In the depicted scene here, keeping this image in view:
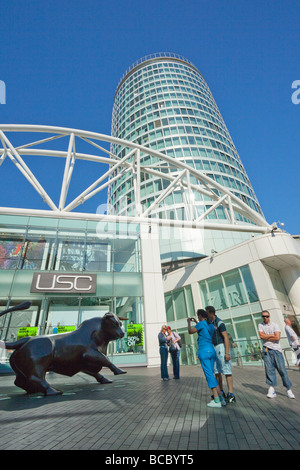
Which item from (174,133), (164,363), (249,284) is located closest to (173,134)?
(174,133)

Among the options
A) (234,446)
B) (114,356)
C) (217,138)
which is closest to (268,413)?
(234,446)

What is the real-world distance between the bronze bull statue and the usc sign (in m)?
7.48

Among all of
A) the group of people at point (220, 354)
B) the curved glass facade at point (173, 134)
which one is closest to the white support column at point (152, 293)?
the group of people at point (220, 354)

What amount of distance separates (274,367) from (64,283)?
37.5 feet

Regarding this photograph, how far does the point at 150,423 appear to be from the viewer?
314 centimetres

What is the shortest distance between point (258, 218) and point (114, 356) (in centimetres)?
1861

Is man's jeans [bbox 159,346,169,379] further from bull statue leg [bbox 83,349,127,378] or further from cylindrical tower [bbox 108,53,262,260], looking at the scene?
cylindrical tower [bbox 108,53,262,260]

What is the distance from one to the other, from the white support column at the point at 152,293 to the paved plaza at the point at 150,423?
8403 mm

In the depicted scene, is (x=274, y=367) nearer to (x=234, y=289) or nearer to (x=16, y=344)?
(x=16, y=344)

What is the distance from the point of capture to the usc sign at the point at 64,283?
42.9ft

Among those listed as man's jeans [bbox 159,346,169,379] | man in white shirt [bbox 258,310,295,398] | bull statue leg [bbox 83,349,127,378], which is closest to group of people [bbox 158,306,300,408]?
man in white shirt [bbox 258,310,295,398]

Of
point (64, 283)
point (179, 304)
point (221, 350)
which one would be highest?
point (179, 304)

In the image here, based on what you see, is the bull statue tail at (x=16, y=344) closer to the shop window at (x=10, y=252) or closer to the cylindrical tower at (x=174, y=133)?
the shop window at (x=10, y=252)
